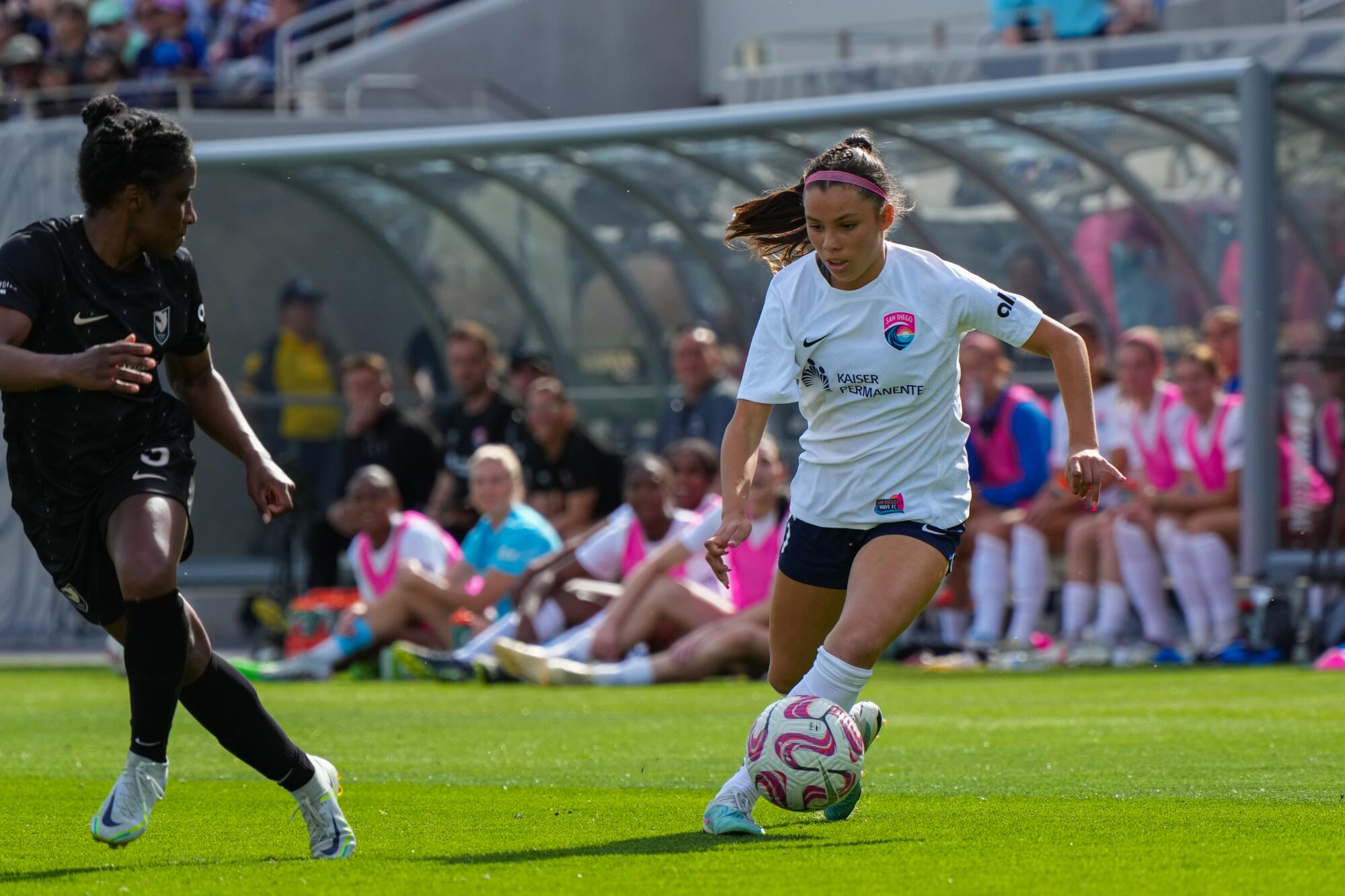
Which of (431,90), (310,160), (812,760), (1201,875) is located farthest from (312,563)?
(1201,875)

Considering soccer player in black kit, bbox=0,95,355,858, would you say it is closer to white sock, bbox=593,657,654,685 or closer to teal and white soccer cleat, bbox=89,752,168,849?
teal and white soccer cleat, bbox=89,752,168,849

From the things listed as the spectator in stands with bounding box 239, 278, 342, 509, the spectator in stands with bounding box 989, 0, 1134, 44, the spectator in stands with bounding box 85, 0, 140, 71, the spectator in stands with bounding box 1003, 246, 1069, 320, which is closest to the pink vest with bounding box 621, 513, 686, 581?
the spectator in stands with bounding box 1003, 246, 1069, 320

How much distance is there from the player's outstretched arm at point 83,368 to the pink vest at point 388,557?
798 centimetres

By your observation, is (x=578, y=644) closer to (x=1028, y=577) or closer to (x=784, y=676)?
(x=1028, y=577)

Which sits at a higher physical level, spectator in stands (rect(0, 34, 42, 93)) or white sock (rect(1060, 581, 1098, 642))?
spectator in stands (rect(0, 34, 42, 93))

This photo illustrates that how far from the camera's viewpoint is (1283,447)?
40.5ft

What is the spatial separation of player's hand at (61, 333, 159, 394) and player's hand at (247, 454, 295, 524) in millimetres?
597

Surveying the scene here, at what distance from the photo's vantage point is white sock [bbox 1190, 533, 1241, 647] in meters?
11.9

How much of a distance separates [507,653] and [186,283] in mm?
6246

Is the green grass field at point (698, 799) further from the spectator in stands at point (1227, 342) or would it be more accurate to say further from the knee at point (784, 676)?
the spectator in stands at point (1227, 342)

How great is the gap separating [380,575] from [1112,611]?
15.0ft

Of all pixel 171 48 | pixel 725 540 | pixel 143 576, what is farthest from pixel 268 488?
pixel 171 48

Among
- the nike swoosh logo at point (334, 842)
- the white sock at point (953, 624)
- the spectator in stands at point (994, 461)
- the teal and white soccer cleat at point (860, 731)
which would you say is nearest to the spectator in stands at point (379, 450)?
the white sock at point (953, 624)

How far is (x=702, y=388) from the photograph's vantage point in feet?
44.4
